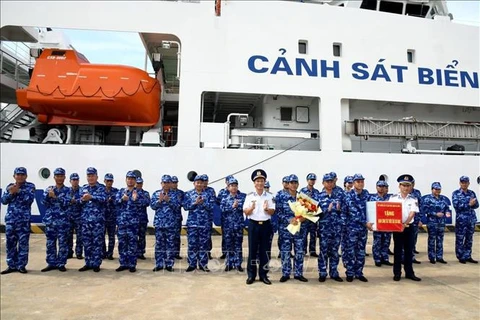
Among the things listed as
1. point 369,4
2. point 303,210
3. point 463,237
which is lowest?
point 463,237

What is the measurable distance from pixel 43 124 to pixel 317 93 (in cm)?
626

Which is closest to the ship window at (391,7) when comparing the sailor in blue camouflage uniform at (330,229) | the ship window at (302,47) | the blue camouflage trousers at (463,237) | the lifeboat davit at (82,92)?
the ship window at (302,47)

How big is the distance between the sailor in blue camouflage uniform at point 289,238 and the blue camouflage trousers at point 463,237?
2979 mm

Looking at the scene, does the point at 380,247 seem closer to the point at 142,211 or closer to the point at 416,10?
the point at 142,211

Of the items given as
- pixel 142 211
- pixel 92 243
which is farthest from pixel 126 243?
pixel 142 211

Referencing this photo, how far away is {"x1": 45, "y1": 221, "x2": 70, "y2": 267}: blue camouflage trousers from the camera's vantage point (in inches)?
178

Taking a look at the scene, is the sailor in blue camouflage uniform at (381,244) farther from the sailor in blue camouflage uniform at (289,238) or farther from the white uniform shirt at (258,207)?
the white uniform shirt at (258,207)

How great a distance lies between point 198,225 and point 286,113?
15.4 feet

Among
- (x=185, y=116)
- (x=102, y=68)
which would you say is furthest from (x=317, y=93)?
(x=102, y=68)

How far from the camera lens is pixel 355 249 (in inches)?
172

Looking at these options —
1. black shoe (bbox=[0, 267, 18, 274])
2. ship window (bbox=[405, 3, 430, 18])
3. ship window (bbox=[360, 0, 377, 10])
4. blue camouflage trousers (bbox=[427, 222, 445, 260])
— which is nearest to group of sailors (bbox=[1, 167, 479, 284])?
black shoe (bbox=[0, 267, 18, 274])

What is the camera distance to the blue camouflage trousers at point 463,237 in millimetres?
5449

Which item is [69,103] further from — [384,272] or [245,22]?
[384,272]

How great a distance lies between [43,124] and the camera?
25.3 feet
